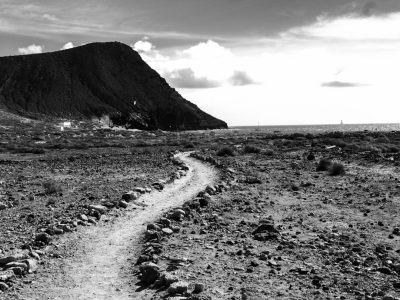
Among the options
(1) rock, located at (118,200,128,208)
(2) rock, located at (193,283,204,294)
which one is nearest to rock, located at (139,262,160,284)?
(2) rock, located at (193,283,204,294)

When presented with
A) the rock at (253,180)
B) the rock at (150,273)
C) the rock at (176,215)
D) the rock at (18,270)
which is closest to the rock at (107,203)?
the rock at (176,215)

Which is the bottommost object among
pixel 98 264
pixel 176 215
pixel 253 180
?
pixel 98 264

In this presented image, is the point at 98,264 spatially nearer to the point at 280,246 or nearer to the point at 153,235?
the point at 153,235

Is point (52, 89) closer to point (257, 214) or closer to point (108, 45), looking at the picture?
point (108, 45)

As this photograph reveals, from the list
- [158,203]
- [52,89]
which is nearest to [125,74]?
[52,89]

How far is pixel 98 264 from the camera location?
1070cm

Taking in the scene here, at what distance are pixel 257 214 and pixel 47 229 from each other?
7.20 metres

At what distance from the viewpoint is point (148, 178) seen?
2609 centimetres

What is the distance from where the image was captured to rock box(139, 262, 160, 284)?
942 cm

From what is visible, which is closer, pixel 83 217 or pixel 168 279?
pixel 168 279

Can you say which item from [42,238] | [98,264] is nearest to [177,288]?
[98,264]

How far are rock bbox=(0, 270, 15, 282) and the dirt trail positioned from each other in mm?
556

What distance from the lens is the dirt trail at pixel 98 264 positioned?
899 centimetres

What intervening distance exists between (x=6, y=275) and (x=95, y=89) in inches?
6692
